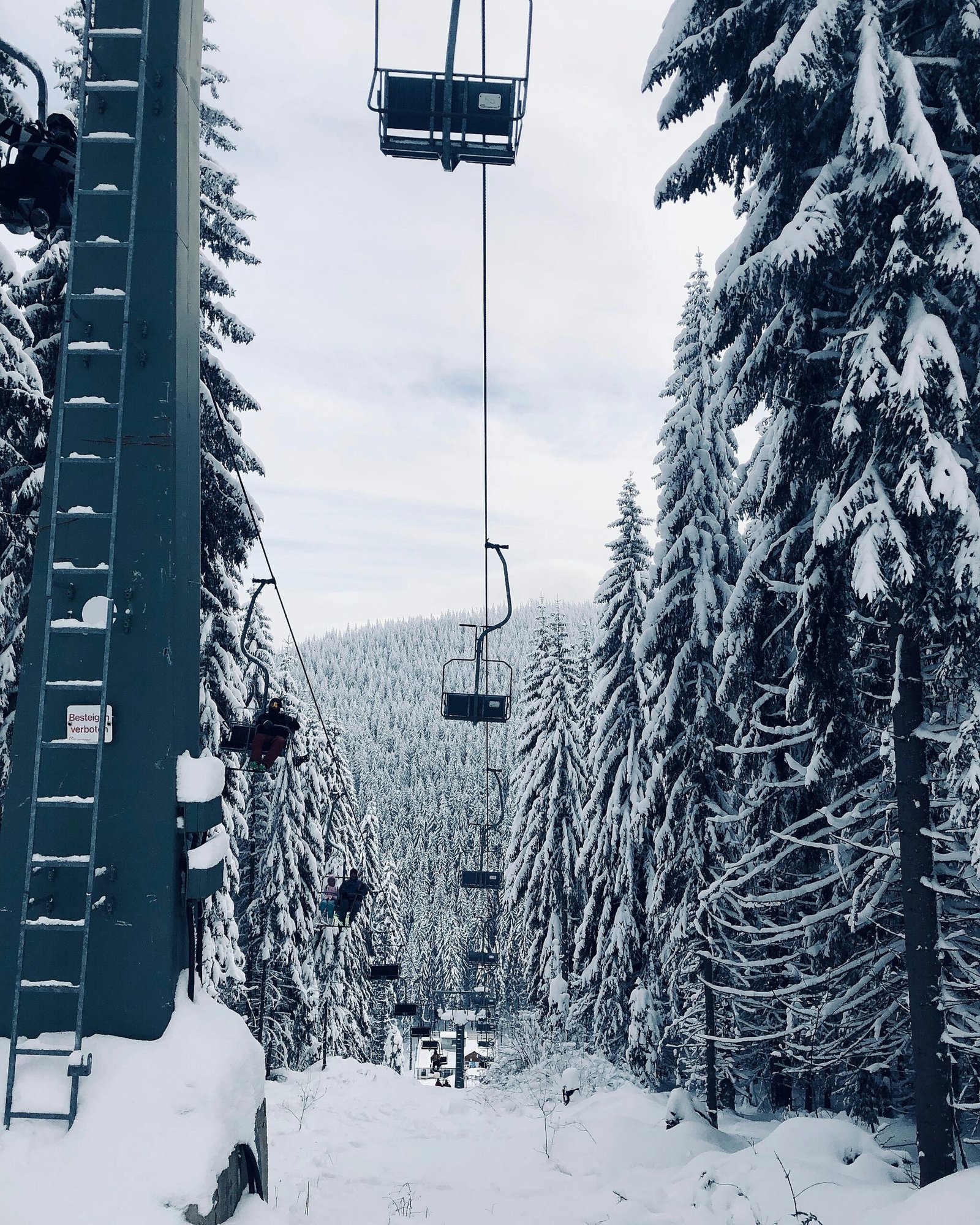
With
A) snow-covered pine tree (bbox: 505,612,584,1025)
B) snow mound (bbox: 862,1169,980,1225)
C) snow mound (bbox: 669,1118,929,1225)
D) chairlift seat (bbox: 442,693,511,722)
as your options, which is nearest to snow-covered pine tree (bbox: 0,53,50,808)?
chairlift seat (bbox: 442,693,511,722)

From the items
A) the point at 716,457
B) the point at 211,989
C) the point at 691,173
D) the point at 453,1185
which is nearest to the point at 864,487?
the point at 691,173

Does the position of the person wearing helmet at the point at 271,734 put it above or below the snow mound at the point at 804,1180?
above

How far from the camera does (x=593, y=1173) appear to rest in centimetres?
1005

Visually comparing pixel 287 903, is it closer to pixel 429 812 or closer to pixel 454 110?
pixel 454 110

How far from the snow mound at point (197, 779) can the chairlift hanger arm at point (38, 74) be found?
16.9 feet

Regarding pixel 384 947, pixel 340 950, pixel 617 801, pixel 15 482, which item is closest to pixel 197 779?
pixel 15 482

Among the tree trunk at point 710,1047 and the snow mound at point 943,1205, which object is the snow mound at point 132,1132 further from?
the tree trunk at point 710,1047

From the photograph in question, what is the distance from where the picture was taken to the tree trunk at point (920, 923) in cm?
658

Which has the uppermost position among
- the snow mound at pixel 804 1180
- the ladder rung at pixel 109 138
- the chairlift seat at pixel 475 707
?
the ladder rung at pixel 109 138

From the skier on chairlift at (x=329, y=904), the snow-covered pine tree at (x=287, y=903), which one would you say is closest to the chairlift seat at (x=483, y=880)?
the snow-covered pine tree at (x=287, y=903)

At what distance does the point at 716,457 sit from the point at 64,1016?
48.0ft

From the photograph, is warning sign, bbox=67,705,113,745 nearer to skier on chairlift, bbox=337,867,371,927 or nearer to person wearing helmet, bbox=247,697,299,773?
person wearing helmet, bbox=247,697,299,773

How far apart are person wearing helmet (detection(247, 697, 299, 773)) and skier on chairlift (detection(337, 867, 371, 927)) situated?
37.1 feet

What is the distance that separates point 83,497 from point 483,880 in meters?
23.4
